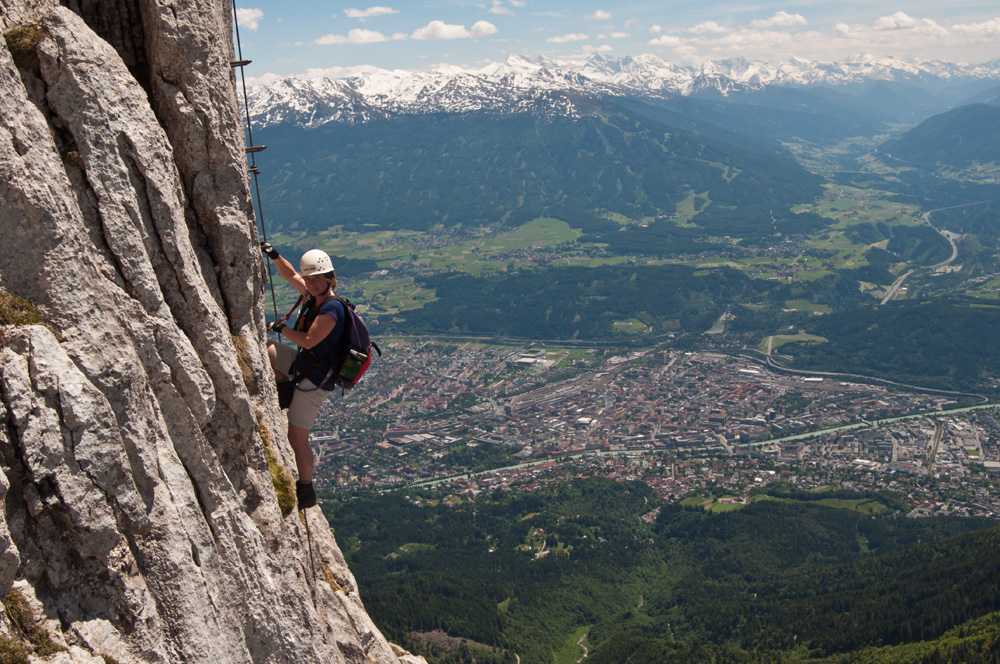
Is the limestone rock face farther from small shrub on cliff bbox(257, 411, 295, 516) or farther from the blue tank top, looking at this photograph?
the blue tank top

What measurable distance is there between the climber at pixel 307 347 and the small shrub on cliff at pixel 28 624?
422 cm

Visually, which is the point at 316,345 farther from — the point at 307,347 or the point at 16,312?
the point at 16,312

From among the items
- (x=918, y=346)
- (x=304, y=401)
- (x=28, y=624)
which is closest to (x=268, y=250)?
(x=304, y=401)

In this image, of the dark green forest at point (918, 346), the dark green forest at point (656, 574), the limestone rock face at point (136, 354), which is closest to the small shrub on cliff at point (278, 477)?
the limestone rock face at point (136, 354)

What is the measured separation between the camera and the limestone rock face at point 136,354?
6.29 meters

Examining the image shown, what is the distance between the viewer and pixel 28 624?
608 centimetres

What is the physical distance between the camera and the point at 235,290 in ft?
Result: 30.2

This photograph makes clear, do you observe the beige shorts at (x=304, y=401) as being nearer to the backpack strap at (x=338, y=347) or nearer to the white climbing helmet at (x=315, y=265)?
the backpack strap at (x=338, y=347)

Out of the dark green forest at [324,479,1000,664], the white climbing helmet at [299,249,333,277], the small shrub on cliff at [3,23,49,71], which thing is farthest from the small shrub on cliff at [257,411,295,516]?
the dark green forest at [324,479,1000,664]

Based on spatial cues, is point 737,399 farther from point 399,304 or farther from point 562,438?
point 399,304

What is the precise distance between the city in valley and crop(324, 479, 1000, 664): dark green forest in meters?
6.17

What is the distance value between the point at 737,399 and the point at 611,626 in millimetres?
66570

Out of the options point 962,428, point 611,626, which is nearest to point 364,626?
point 611,626

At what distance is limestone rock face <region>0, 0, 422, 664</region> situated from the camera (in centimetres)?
629
